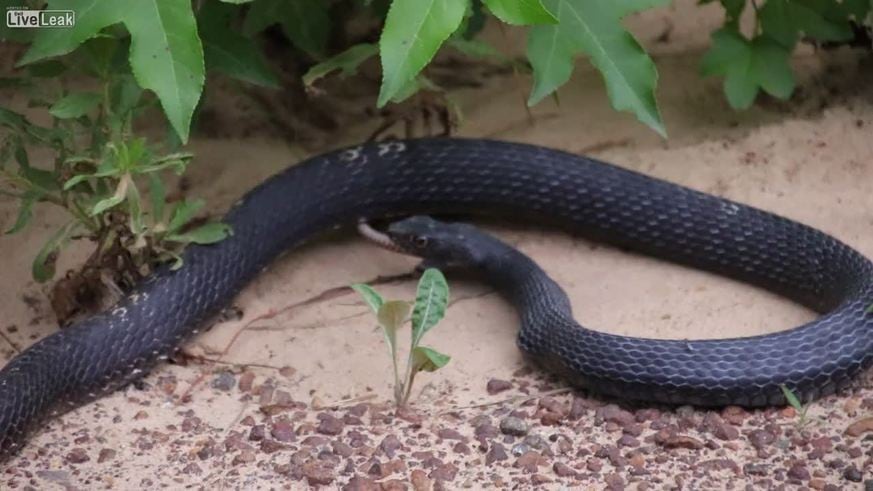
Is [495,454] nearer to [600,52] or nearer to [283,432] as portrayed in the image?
[283,432]

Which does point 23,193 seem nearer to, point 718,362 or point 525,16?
point 525,16

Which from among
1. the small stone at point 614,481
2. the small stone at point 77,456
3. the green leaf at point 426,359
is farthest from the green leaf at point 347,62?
the small stone at point 614,481

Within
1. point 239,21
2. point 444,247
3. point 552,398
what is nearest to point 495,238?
point 444,247

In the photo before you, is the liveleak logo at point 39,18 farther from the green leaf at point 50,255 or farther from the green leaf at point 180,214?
the green leaf at point 180,214

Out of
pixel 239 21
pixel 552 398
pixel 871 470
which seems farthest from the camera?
pixel 239 21

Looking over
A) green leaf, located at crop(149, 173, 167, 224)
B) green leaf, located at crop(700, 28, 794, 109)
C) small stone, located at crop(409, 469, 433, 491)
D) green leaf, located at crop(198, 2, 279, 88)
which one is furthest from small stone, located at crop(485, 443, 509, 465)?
green leaf, located at crop(700, 28, 794, 109)

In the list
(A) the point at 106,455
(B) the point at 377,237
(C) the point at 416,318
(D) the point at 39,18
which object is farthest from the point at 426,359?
(D) the point at 39,18
